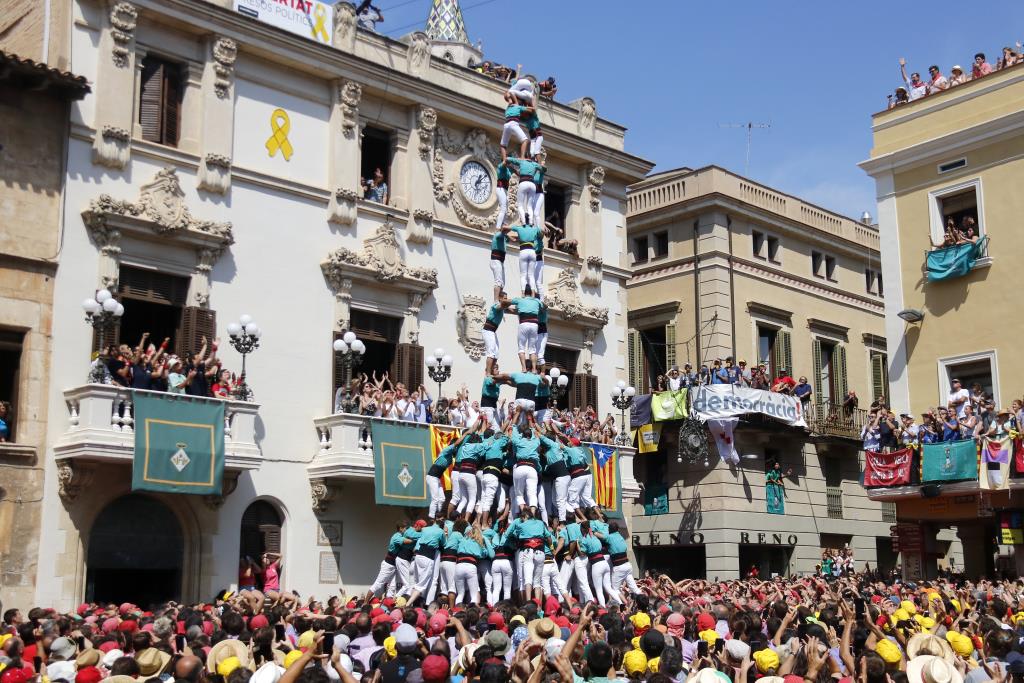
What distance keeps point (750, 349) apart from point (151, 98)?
19.4 meters

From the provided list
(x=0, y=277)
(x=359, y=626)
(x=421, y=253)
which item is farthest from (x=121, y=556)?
(x=359, y=626)

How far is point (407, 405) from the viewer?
87.7 ft

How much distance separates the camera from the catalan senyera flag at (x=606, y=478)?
97.3 feet

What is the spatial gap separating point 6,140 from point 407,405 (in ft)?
32.2

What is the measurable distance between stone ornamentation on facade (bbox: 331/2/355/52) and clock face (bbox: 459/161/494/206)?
4.25 metres

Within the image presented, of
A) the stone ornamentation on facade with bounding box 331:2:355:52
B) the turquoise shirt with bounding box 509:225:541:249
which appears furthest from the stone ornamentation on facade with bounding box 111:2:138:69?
the turquoise shirt with bounding box 509:225:541:249

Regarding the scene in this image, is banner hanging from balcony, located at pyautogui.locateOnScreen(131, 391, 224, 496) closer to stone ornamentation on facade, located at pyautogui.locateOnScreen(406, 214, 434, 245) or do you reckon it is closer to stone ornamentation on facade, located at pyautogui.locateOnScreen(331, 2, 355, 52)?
stone ornamentation on facade, located at pyautogui.locateOnScreen(406, 214, 434, 245)

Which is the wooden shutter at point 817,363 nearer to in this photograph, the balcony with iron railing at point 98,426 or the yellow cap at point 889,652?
the balcony with iron railing at point 98,426

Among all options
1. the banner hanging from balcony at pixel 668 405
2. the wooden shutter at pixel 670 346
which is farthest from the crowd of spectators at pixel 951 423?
the wooden shutter at pixel 670 346

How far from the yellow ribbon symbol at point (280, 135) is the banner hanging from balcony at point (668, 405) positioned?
13.1 m

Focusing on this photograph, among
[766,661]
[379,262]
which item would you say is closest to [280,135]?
[379,262]

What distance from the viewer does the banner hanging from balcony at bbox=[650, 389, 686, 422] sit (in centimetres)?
3372

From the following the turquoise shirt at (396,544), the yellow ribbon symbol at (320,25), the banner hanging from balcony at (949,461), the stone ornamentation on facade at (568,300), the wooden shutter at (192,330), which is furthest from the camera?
the stone ornamentation on facade at (568,300)

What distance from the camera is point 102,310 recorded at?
72.9ft
